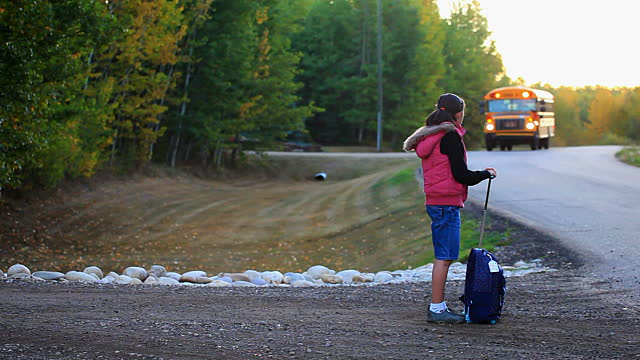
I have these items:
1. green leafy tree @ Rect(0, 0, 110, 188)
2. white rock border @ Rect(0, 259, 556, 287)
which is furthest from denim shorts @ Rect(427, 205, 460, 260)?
green leafy tree @ Rect(0, 0, 110, 188)

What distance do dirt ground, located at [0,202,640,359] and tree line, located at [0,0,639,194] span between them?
6169 millimetres

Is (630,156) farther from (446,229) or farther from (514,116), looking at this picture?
(446,229)

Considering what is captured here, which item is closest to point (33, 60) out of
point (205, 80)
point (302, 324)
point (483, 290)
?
point (302, 324)

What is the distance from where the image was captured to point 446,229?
692 centimetres

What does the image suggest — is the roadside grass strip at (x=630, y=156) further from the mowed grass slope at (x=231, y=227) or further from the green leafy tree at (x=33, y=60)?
the green leafy tree at (x=33, y=60)

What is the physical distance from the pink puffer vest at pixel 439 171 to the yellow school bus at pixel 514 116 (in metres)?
30.6

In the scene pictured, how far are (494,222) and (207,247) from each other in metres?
7.58

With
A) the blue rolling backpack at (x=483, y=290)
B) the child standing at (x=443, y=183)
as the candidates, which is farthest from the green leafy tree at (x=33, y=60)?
the blue rolling backpack at (x=483, y=290)

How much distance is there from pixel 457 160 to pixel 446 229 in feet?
1.97

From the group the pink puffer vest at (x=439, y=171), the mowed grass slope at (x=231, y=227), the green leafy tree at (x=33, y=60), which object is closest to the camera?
the pink puffer vest at (x=439, y=171)

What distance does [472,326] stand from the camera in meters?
6.86

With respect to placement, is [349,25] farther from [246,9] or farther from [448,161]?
[448,161]

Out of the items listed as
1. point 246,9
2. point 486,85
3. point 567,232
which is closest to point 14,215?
point 567,232

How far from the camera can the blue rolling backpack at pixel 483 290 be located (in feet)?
22.5
